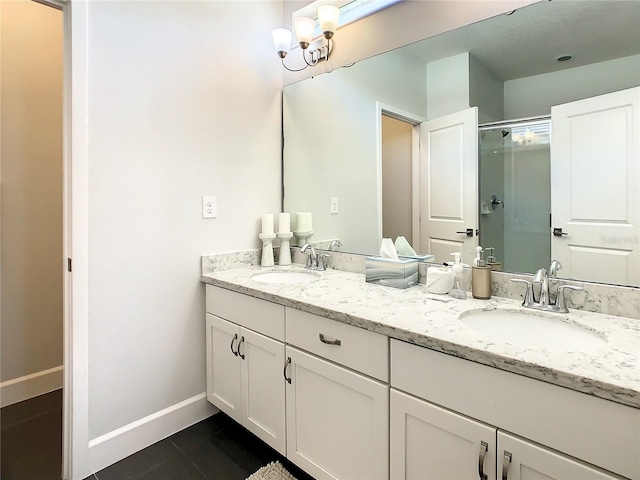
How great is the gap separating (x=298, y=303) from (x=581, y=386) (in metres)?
0.87

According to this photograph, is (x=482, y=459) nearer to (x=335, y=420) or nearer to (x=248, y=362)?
(x=335, y=420)

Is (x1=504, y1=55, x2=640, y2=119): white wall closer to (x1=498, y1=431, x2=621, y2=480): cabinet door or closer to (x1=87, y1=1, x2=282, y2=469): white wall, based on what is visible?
(x1=498, y1=431, x2=621, y2=480): cabinet door

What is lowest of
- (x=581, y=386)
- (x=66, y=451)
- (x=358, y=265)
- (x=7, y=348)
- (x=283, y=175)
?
(x=66, y=451)

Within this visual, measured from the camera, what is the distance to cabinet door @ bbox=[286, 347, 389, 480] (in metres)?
1.12

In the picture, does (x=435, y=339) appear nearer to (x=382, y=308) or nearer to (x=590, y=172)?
(x=382, y=308)

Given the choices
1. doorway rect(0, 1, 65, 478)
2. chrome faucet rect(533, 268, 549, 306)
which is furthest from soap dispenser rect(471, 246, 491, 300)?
doorway rect(0, 1, 65, 478)

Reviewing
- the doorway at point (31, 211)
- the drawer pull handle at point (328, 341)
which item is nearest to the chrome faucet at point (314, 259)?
the drawer pull handle at point (328, 341)

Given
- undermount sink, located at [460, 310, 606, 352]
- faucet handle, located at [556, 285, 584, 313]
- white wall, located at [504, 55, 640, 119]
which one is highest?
white wall, located at [504, 55, 640, 119]

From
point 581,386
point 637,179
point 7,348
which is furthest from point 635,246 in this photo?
point 7,348

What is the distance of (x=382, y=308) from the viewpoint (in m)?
1.22

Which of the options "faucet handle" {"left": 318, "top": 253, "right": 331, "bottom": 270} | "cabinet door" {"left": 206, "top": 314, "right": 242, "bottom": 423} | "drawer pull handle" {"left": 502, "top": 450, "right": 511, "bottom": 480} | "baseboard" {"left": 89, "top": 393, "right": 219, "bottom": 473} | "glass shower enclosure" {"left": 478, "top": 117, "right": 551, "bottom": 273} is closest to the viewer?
"drawer pull handle" {"left": 502, "top": 450, "right": 511, "bottom": 480}

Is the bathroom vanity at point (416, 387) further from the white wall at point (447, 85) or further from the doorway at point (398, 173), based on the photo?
the white wall at point (447, 85)

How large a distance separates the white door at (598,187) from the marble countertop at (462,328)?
0.64ft

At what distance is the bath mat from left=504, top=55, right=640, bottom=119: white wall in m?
1.73
